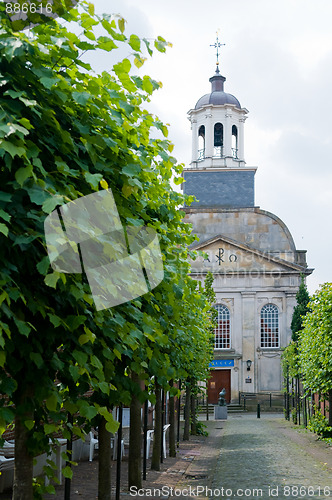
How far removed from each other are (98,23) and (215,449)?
17957 millimetres

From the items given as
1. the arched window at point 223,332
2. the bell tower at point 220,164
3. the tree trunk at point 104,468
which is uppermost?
the bell tower at point 220,164

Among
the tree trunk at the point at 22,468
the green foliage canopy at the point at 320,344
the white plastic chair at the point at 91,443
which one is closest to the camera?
the tree trunk at the point at 22,468

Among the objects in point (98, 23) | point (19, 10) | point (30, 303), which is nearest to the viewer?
point (30, 303)

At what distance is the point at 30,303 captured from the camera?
13.7ft

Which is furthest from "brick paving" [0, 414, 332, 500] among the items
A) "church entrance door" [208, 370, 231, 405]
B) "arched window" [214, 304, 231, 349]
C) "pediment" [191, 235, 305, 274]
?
"pediment" [191, 235, 305, 274]

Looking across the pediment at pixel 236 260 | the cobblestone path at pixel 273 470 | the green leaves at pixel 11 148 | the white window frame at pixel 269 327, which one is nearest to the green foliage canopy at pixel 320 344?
the cobblestone path at pixel 273 470

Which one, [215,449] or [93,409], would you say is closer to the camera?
[93,409]

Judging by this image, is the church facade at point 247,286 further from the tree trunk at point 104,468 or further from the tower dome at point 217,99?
the tree trunk at point 104,468

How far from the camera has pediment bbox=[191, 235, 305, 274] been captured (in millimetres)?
53281

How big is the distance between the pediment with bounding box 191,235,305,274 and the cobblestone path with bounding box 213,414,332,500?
30.1 m

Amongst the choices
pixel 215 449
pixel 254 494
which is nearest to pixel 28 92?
pixel 254 494

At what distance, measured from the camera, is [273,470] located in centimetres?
1443

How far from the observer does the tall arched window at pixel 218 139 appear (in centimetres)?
5900

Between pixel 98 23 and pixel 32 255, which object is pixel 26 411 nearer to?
pixel 32 255
